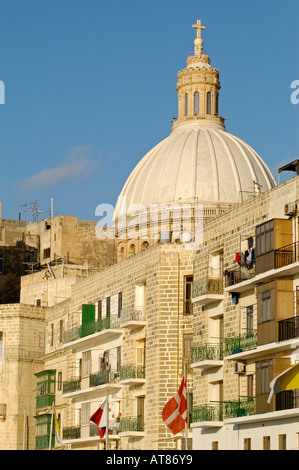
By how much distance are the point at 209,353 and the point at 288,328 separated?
6.30 m

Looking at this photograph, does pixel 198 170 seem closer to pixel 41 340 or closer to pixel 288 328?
pixel 41 340

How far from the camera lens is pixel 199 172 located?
89812mm

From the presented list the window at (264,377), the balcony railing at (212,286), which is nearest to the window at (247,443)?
the window at (264,377)

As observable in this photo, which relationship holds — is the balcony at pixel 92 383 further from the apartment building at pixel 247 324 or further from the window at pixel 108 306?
the apartment building at pixel 247 324

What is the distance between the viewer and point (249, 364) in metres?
44.2

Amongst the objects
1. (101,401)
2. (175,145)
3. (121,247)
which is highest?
(175,145)

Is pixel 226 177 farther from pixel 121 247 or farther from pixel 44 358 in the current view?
pixel 44 358

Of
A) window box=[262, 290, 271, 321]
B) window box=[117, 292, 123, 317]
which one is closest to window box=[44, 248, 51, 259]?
window box=[117, 292, 123, 317]

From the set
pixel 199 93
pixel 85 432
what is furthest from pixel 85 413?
pixel 199 93

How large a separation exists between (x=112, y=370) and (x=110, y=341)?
5.45ft

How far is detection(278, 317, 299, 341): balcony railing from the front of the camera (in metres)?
40.9

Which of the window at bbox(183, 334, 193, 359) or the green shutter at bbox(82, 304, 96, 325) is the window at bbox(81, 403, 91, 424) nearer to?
the green shutter at bbox(82, 304, 96, 325)
